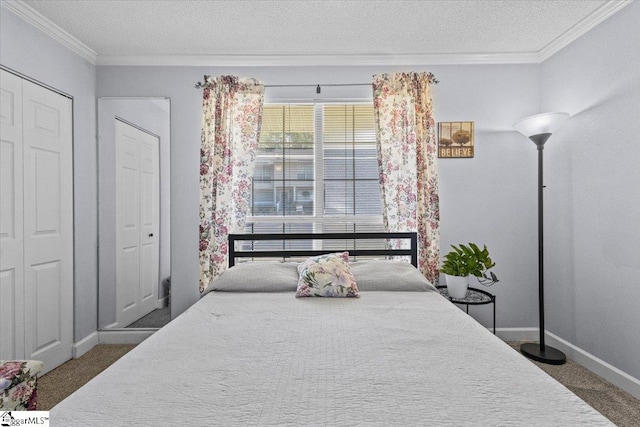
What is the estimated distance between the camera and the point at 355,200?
130 inches

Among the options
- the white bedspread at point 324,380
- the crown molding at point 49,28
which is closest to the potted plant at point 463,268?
the white bedspread at point 324,380

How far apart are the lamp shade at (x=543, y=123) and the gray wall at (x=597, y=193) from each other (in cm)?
21

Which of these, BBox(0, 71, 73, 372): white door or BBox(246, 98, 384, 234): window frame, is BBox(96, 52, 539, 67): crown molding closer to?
BBox(246, 98, 384, 234): window frame

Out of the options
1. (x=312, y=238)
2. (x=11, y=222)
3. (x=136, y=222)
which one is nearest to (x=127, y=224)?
(x=136, y=222)

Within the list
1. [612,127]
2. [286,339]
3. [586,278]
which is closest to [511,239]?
[586,278]

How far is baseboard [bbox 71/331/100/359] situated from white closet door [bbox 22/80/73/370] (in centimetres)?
5

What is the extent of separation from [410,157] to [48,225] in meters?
2.98

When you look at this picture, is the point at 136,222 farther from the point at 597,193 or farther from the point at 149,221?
the point at 597,193

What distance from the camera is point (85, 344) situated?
302 centimetres

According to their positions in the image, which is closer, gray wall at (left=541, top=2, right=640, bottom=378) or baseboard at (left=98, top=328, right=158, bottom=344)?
gray wall at (left=541, top=2, right=640, bottom=378)

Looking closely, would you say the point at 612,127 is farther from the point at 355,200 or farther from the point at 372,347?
the point at 372,347

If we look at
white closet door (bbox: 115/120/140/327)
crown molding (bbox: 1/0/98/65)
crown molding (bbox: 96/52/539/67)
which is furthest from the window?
crown molding (bbox: 1/0/98/65)

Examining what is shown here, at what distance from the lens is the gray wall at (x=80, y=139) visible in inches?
101

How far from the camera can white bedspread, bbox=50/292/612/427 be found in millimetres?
993
